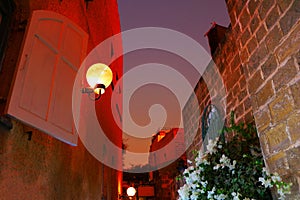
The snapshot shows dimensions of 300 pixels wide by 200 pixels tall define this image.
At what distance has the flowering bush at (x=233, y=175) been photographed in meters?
1.69

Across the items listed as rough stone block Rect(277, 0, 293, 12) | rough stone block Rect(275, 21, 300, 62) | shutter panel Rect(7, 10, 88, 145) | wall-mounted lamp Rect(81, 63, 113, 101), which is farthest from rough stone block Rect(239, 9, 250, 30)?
wall-mounted lamp Rect(81, 63, 113, 101)

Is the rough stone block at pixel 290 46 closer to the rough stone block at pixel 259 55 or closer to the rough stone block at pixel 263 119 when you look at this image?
the rough stone block at pixel 259 55

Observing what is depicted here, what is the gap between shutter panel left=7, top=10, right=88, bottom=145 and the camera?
195 cm

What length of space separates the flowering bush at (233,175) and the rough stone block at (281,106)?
1.23ft

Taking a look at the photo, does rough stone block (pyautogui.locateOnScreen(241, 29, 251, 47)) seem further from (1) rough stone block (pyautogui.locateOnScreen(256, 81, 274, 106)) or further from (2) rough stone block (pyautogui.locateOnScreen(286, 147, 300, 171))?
(2) rough stone block (pyautogui.locateOnScreen(286, 147, 300, 171))

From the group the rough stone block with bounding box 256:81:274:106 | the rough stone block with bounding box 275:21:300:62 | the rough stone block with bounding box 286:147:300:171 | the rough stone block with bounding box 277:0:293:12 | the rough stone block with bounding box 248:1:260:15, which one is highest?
the rough stone block with bounding box 248:1:260:15

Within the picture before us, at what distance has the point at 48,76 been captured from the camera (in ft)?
7.65

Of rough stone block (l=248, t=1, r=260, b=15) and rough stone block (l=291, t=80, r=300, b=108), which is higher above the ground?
rough stone block (l=248, t=1, r=260, b=15)

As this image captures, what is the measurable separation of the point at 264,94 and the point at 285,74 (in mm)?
268

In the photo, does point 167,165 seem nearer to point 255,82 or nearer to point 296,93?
point 255,82

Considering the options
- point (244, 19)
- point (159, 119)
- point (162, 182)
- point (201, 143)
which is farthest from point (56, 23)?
point (162, 182)

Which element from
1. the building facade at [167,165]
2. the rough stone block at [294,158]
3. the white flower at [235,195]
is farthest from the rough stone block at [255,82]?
the building facade at [167,165]

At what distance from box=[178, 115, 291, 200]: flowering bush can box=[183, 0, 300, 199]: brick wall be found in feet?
0.39

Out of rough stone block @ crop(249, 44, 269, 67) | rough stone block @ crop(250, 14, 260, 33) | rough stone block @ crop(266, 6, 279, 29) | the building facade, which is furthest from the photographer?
the building facade
